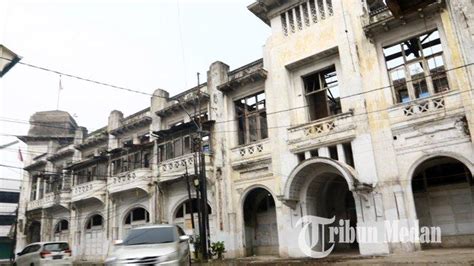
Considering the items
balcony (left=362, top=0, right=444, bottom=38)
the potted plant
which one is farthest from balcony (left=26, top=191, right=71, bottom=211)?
balcony (left=362, top=0, right=444, bottom=38)

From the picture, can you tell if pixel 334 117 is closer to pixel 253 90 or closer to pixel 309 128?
pixel 309 128

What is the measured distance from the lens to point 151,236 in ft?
34.0

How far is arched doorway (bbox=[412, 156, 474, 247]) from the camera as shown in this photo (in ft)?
46.4

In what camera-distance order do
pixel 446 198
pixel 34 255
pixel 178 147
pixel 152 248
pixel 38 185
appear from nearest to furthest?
pixel 152 248 → pixel 446 198 → pixel 34 255 → pixel 178 147 → pixel 38 185

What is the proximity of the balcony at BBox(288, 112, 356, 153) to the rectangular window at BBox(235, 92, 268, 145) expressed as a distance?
2.52m

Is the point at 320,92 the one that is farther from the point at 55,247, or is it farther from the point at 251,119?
the point at 55,247

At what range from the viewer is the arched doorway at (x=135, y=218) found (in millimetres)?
24684

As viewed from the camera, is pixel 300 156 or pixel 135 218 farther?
pixel 135 218

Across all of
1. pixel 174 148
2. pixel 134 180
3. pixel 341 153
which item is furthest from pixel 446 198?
pixel 134 180

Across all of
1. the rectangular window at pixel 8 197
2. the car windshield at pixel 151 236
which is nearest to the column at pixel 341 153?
the car windshield at pixel 151 236

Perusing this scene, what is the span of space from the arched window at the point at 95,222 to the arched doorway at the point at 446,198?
74.7 feet

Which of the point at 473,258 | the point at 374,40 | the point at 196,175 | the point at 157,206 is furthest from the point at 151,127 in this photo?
the point at 473,258

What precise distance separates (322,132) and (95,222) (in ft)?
67.9

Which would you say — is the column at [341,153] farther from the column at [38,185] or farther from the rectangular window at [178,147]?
the column at [38,185]
